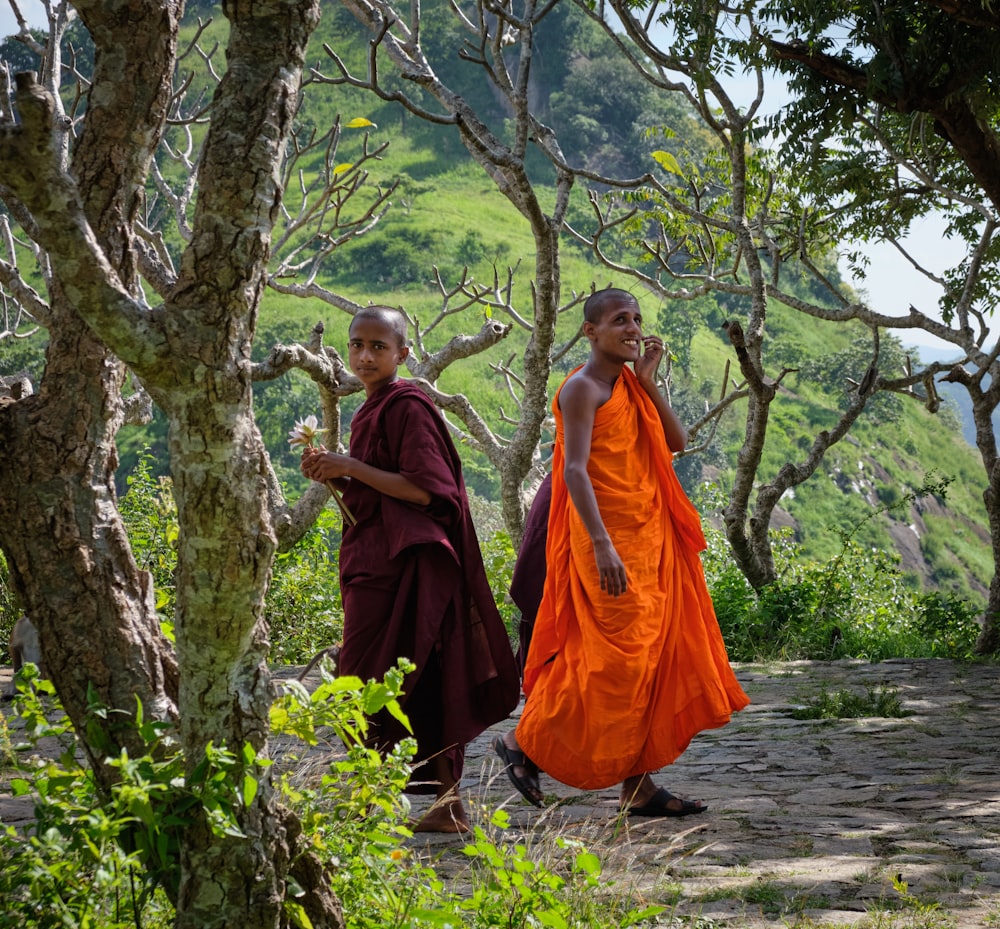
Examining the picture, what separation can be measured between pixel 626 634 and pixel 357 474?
3.80 feet

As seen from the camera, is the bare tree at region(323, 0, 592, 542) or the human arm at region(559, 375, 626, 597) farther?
the bare tree at region(323, 0, 592, 542)

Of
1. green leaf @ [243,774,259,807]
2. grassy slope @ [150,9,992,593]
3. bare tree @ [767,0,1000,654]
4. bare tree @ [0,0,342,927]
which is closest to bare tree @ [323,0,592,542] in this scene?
bare tree @ [767,0,1000,654]

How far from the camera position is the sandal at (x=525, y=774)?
15.1 ft

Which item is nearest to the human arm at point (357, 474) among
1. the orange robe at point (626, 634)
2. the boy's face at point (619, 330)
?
the orange robe at point (626, 634)

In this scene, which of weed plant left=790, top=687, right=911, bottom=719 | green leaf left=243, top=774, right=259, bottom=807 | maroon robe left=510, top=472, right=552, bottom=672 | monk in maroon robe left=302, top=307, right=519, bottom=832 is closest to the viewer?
green leaf left=243, top=774, right=259, bottom=807

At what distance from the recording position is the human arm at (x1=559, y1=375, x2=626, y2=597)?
14.2ft

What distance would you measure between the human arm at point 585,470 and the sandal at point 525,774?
2.85 ft

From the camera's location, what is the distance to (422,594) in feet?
14.1

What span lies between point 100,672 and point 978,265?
8.45m

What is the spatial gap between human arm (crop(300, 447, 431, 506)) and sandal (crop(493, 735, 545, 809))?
1.15 meters

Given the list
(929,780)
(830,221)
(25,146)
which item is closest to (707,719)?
(929,780)

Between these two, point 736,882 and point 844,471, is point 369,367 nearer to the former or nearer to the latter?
point 736,882

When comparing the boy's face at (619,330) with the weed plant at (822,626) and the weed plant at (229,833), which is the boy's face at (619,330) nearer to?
the weed plant at (229,833)

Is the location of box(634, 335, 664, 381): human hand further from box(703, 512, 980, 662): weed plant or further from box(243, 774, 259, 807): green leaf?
box(703, 512, 980, 662): weed plant
